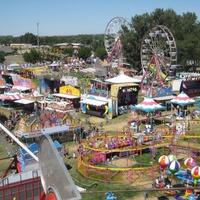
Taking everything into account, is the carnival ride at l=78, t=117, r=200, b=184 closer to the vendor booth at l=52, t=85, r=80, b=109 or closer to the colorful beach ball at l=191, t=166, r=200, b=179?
the colorful beach ball at l=191, t=166, r=200, b=179

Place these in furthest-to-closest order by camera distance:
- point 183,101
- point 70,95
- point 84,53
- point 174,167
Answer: point 84,53 → point 70,95 → point 183,101 → point 174,167

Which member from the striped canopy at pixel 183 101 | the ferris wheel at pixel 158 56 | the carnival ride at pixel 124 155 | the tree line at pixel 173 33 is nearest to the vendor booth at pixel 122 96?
the ferris wheel at pixel 158 56

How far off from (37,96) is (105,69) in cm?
1578

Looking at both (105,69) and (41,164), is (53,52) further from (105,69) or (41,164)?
(41,164)

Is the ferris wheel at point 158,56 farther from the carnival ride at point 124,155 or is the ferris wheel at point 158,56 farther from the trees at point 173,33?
the carnival ride at point 124,155

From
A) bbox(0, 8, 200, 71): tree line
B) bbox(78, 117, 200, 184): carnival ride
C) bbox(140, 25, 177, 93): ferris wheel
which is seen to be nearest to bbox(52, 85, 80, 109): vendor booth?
bbox(140, 25, 177, 93): ferris wheel

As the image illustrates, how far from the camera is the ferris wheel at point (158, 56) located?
102 ft

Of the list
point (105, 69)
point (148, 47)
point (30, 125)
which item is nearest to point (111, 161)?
point (30, 125)

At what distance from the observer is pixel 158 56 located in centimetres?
3262

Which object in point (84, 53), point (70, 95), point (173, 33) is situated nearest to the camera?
point (70, 95)

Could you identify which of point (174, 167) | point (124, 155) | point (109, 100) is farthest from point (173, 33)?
point (174, 167)

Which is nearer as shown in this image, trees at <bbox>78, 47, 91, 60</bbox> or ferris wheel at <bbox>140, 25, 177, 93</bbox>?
ferris wheel at <bbox>140, 25, 177, 93</bbox>

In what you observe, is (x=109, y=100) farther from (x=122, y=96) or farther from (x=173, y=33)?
(x=173, y=33)

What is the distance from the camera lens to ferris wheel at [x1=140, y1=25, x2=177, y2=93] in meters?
31.1
